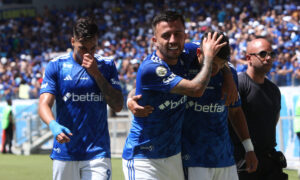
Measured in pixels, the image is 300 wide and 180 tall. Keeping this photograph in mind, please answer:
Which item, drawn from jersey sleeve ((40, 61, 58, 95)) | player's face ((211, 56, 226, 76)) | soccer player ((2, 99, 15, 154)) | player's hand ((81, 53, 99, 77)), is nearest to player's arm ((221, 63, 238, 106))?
player's face ((211, 56, 226, 76))

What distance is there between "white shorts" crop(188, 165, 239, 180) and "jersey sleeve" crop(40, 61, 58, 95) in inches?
57.8

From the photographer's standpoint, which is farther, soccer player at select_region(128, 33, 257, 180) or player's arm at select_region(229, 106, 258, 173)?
player's arm at select_region(229, 106, 258, 173)

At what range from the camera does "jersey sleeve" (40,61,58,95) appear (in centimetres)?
468

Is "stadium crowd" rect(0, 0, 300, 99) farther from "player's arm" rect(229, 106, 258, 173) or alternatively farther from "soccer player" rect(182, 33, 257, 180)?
"soccer player" rect(182, 33, 257, 180)

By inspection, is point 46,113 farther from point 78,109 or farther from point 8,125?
point 8,125

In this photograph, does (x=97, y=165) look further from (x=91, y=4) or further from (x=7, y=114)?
(x=91, y=4)

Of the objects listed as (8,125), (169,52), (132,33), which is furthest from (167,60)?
(132,33)

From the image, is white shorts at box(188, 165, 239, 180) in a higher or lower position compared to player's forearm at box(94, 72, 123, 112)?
lower

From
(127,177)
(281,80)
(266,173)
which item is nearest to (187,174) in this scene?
(127,177)

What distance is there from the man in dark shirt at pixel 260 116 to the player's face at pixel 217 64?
3.88ft

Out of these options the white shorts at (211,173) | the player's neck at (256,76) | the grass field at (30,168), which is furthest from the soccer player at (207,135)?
the grass field at (30,168)

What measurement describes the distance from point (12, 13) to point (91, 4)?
223 inches

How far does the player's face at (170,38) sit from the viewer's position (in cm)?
384

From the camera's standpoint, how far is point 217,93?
4227mm
